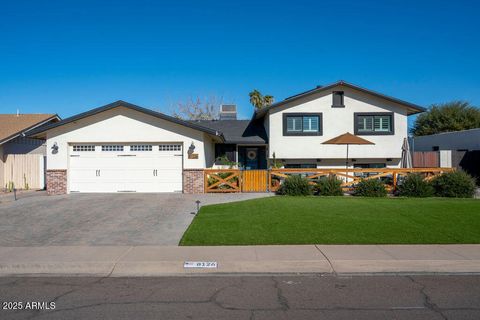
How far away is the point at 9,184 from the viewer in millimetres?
21672

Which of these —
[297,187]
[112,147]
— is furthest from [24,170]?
[297,187]

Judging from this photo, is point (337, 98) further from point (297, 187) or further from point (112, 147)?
point (112, 147)

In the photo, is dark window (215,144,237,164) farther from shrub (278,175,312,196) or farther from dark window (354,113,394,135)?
shrub (278,175,312,196)

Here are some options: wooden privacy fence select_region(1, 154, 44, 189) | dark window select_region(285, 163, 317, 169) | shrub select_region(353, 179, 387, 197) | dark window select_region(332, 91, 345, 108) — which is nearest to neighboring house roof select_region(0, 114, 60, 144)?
wooden privacy fence select_region(1, 154, 44, 189)

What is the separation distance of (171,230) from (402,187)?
37.4 ft

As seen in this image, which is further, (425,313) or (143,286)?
(143,286)

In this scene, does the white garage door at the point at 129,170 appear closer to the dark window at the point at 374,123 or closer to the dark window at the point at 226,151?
the dark window at the point at 226,151

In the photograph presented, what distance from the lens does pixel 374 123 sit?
23672mm

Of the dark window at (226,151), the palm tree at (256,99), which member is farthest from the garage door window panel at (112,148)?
the palm tree at (256,99)

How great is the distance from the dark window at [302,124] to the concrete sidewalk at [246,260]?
15.2 metres

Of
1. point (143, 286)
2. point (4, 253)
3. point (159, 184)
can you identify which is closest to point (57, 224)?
point (4, 253)

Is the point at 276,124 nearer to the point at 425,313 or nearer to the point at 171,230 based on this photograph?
the point at 171,230

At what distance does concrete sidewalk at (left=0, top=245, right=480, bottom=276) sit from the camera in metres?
7.38

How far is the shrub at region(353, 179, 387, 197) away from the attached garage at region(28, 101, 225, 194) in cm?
687
